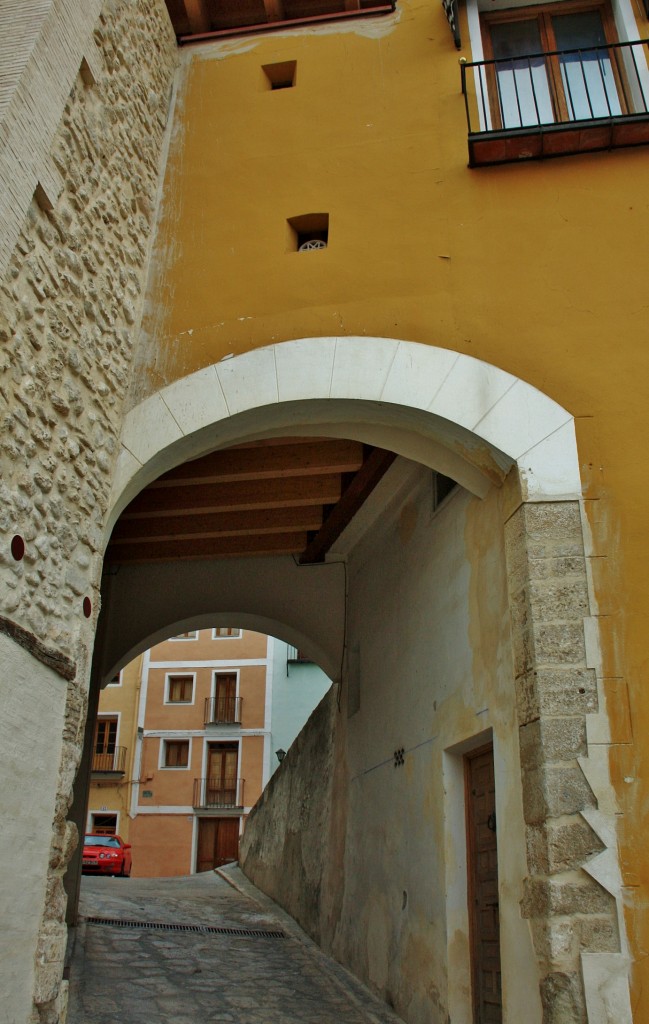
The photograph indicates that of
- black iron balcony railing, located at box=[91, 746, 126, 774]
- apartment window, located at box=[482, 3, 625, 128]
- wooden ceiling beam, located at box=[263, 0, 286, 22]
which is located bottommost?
black iron balcony railing, located at box=[91, 746, 126, 774]

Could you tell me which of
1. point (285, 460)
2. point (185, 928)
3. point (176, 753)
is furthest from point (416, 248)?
point (176, 753)

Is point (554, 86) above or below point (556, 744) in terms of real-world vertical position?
above

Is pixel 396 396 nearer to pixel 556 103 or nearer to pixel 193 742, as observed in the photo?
pixel 556 103

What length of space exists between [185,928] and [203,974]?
1516 mm

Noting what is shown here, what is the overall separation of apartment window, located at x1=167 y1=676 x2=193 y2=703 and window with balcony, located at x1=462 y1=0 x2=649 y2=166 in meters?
18.9

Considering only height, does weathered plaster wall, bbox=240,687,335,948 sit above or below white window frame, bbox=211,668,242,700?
below

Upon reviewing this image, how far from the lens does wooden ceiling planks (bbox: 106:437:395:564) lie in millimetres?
6445

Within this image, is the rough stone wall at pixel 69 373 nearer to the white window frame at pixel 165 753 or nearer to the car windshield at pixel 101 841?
the car windshield at pixel 101 841

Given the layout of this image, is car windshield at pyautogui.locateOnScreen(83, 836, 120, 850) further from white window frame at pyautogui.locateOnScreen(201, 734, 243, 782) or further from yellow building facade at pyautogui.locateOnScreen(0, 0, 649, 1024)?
yellow building facade at pyautogui.locateOnScreen(0, 0, 649, 1024)

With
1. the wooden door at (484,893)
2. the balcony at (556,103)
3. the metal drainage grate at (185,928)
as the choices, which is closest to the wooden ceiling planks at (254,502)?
the balcony at (556,103)

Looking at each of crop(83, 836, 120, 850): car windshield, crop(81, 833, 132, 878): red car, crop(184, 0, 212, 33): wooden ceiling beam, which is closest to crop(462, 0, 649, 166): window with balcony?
crop(184, 0, 212, 33): wooden ceiling beam

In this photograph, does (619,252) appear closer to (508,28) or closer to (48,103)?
(508,28)

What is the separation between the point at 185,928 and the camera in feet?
25.0

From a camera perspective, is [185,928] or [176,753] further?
[176,753]
